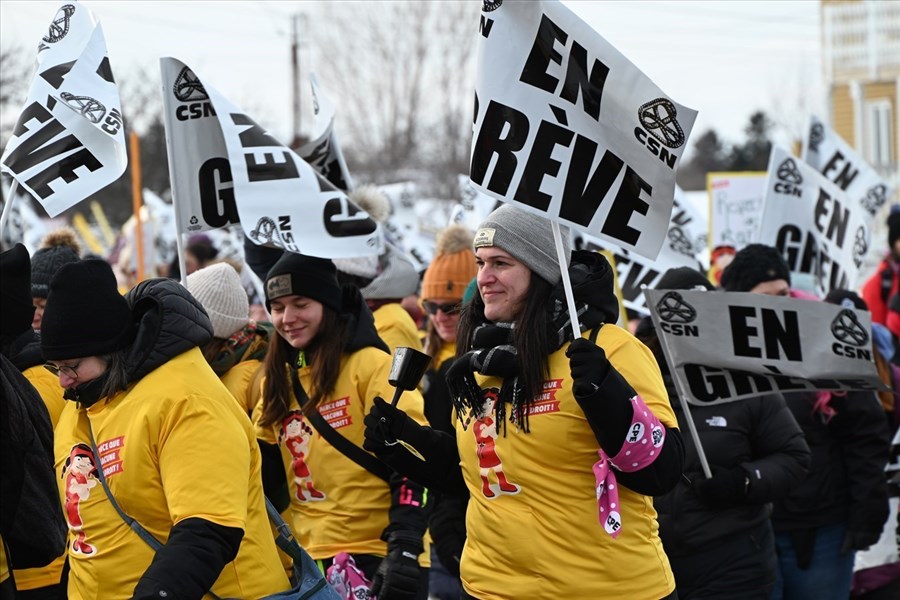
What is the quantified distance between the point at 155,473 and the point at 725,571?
8.71 feet

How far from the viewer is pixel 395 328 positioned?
683cm

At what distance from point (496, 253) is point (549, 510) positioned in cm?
84

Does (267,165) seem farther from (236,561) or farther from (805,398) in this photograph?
(805,398)

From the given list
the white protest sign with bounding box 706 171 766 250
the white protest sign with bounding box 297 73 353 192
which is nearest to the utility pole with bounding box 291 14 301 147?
the white protest sign with bounding box 706 171 766 250

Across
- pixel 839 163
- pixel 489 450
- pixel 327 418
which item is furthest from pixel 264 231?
pixel 839 163

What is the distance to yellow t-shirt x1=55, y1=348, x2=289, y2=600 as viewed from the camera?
3693mm

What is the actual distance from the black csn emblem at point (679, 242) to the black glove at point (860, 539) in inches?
133

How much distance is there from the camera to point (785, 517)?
6281 millimetres

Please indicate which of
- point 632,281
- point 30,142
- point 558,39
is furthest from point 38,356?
point 632,281

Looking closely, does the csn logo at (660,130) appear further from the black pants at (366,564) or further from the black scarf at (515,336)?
the black pants at (366,564)

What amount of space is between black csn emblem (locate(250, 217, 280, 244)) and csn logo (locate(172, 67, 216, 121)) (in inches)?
21.9

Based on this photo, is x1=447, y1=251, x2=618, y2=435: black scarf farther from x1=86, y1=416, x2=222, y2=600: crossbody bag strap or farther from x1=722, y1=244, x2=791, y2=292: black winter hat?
x1=722, y1=244, x2=791, y2=292: black winter hat

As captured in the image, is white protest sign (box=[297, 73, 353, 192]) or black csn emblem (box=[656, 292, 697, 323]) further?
white protest sign (box=[297, 73, 353, 192])

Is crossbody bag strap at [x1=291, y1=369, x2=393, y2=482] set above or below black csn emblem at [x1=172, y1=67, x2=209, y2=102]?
below
